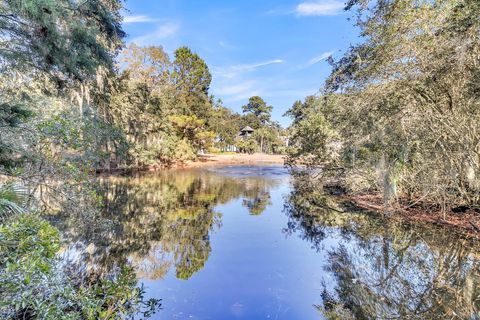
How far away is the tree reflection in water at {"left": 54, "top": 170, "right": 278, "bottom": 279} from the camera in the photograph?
539 centimetres

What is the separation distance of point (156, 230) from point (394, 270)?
5406mm

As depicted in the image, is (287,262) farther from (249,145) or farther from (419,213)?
(249,145)

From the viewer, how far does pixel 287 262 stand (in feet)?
18.8

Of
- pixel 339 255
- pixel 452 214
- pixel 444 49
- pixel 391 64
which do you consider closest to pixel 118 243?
pixel 339 255

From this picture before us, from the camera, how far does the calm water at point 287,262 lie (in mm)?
3971

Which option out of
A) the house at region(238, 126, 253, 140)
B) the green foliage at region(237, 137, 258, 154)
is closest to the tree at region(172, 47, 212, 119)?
the green foliage at region(237, 137, 258, 154)

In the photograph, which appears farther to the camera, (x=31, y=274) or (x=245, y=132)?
(x=245, y=132)

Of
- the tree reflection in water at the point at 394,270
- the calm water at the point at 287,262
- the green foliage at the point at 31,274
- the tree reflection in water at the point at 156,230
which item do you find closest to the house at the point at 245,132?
the tree reflection in water at the point at 156,230

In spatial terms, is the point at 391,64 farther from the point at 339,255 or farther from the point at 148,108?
the point at 148,108

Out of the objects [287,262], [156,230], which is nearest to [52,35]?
[156,230]

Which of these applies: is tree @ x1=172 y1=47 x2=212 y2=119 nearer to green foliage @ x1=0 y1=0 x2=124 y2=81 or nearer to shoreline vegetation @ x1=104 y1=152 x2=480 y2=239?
shoreline vegetation @ x1=104 y1=152 x2=480 y2=239

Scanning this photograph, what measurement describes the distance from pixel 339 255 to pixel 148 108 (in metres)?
19.6

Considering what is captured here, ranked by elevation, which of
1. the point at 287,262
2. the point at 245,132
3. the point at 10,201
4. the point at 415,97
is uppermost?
the point at 245,132

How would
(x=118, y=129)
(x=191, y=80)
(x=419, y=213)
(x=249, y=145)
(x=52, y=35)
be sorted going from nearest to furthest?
(x=52, y=35) < (x=118, y=129) < (x=419, y=213) < (x=191, y=80) < (x=249, y=145)
